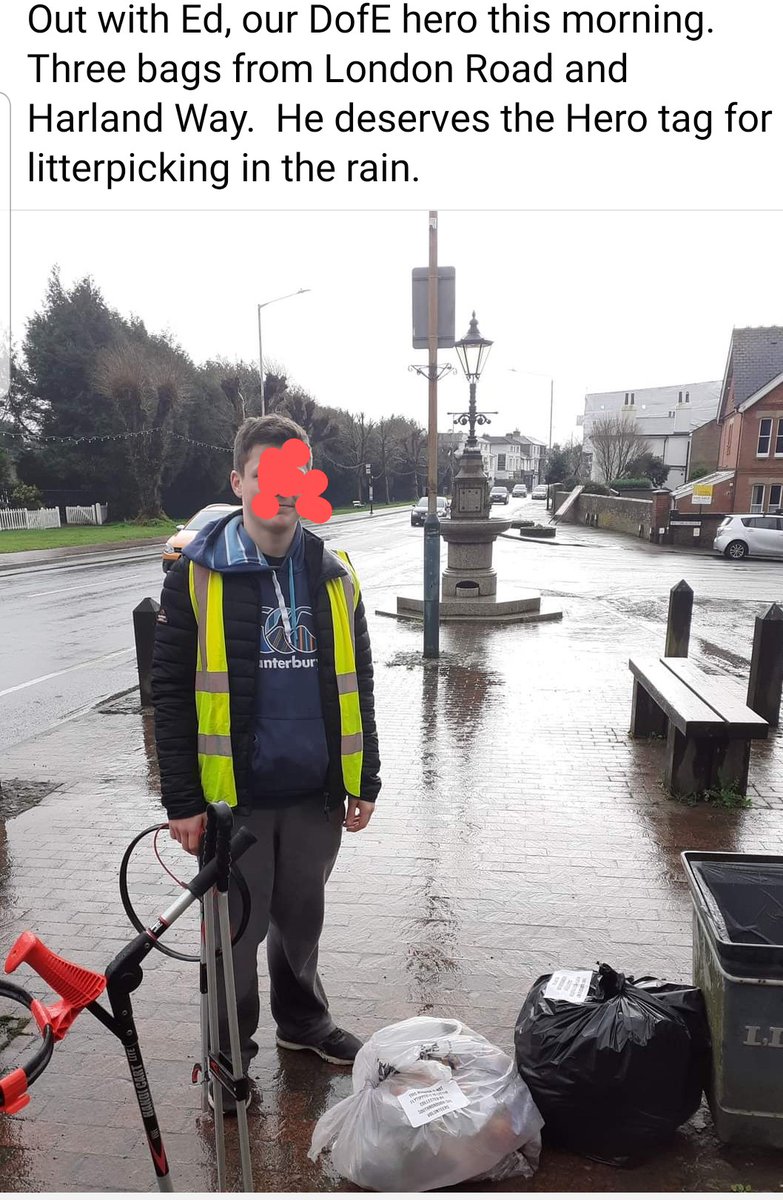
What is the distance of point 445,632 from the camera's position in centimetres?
1068

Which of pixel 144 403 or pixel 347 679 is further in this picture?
pixel 144 403

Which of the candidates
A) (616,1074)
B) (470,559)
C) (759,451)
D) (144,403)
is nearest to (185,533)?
(470,559)

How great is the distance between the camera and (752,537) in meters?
24.0

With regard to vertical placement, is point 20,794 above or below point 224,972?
below

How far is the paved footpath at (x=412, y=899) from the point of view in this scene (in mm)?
2316

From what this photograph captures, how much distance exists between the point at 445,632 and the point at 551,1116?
27.8 ft

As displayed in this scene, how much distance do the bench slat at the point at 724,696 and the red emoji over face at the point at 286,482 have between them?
3.32 metres

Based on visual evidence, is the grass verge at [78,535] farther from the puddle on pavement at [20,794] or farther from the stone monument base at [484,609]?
the puddle on pavement at [20,794]

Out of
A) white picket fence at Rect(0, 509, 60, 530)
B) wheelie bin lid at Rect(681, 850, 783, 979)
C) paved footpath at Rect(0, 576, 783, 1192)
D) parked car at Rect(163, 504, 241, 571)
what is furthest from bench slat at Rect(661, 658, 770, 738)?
white picket fence at Rect(0, 509, 60, 530)

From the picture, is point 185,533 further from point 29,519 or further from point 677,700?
point 29,519

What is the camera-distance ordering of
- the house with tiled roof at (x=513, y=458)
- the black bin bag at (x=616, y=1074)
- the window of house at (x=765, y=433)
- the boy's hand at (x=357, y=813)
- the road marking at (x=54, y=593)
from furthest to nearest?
the house with tiled roof at (x=513, y=458) → the window of house at (x=765, y=433) → the road marking at (x=54, y=593) → the boy's hand at (x=357, y=813) → the black bin bag at (x=616, y=1074)

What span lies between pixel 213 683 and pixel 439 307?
7.01 metres

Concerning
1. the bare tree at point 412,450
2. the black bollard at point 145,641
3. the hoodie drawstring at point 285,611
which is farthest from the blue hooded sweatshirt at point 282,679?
the bare tree at point 412,450

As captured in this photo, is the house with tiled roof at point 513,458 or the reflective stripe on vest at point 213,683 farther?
the house with tiled roof at point 513,458
